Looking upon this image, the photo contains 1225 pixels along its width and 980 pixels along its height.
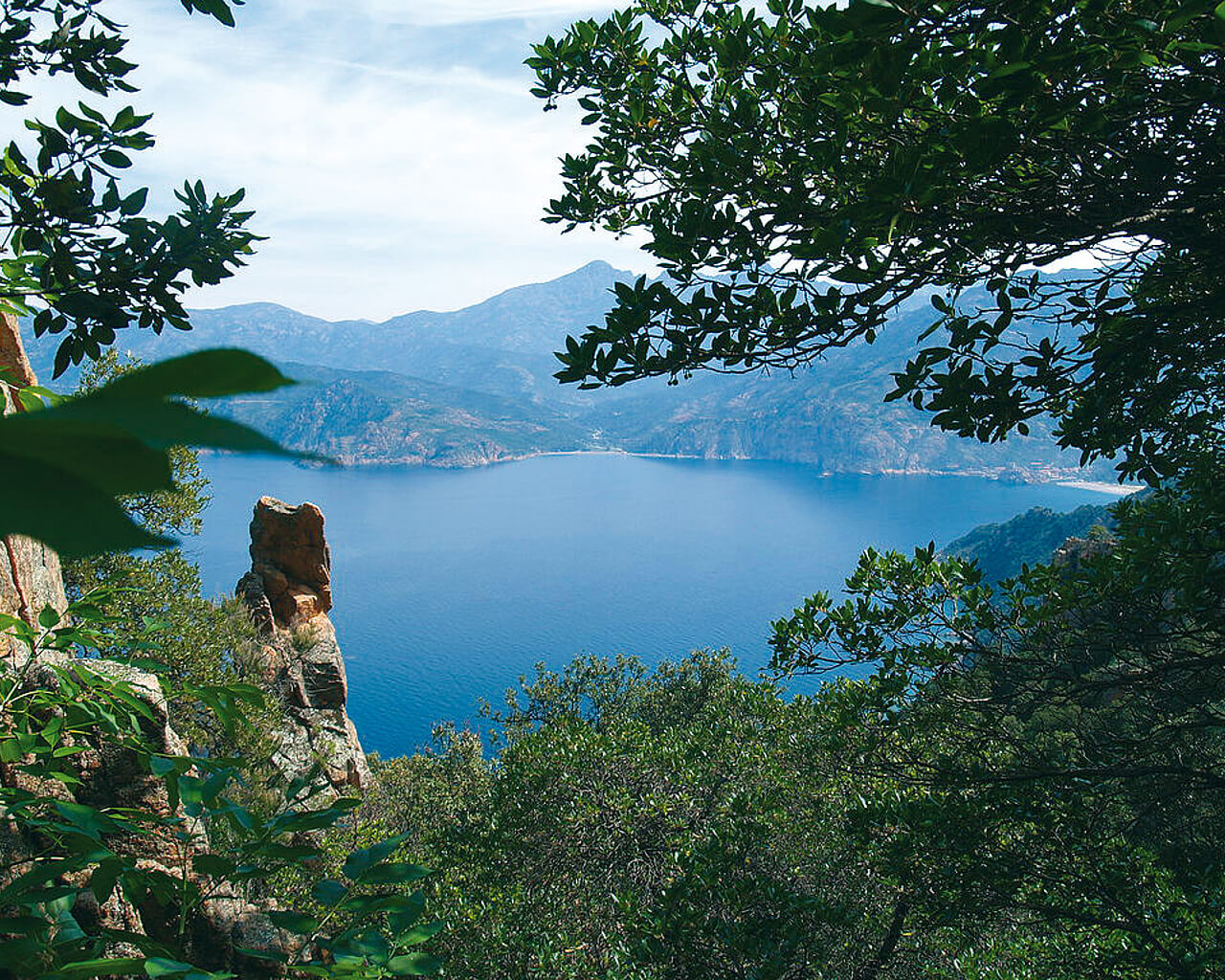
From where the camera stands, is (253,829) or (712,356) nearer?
(253,829)

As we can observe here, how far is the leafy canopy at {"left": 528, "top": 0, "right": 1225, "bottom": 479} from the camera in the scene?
2627 millimetres

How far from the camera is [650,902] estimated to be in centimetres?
783

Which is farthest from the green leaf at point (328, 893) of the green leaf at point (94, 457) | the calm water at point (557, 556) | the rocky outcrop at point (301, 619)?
the calm water at point (557, 556)

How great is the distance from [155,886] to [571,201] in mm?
4170

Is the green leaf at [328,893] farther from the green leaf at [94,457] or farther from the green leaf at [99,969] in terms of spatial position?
the green leaf at [94,457]

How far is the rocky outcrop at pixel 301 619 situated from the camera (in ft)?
88.8

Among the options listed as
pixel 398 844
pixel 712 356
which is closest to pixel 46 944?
pixel 398 844

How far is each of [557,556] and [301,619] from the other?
8213cm

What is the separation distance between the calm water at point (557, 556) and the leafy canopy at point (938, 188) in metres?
58.4

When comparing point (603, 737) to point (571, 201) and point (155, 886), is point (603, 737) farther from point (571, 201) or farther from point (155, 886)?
point (155, 886)

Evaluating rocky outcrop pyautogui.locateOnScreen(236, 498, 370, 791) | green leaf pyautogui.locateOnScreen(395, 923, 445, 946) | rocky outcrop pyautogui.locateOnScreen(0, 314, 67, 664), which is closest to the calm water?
rocky outcrop pyautogui.locateOnScreen(236, 498, 370, 791)

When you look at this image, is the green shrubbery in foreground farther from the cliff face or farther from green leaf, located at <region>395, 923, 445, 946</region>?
the cliff face

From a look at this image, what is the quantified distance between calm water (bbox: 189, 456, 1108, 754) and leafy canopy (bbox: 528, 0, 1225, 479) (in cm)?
5844

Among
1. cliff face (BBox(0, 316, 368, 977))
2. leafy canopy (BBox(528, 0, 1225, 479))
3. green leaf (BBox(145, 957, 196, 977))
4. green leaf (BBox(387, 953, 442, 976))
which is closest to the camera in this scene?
green leaf (BBox(145, 957, 196, 977))
